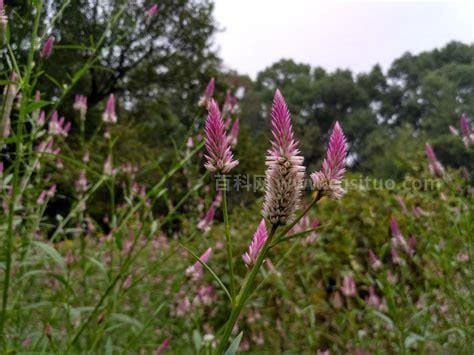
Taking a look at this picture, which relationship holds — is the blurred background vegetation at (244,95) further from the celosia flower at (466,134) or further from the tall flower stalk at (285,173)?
the tall flower stalk at (285,173)

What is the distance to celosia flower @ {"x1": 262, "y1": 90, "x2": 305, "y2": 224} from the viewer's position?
0.60 meters

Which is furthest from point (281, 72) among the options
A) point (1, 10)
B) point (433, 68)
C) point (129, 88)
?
point (1, 10)

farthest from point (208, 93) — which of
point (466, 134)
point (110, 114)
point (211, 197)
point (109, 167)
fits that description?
point (211, 197)

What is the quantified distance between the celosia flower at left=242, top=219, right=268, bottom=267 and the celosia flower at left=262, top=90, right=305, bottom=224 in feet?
0.28

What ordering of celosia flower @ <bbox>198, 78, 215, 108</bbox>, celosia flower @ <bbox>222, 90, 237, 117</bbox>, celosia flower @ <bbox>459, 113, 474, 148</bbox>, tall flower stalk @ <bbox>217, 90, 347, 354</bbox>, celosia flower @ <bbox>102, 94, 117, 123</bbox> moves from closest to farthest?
1. tall flower stalk @ <bbox>217, 90, 347, 354</bbox>
2. celosia flower @ <bbox>198, 78, 215, 108</bbox>
3. celosia flower @ <bbox>459, 113, 474, 148</bbox>
4. celosia flower @ <bbox>222, 90, 237, 117</bbox>
5. celosia flower @ <bbox>102, 94, 117, 123</bbox>

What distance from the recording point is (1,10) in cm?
113

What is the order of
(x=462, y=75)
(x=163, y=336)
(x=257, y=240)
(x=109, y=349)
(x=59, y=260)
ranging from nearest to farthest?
(x=257, y=240) < (x=59, y=260) < (x=109, y=349) < (x=163, y=336) < (x=462, y=75)

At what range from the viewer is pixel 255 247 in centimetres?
68

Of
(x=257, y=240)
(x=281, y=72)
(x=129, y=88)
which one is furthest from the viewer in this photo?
(x=281, y=72)

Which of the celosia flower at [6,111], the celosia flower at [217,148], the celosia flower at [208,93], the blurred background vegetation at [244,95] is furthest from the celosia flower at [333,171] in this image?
the blurred background vegetation at [244,95]

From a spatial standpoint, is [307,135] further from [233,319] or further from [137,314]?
[233,319]

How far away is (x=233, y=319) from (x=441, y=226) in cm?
325

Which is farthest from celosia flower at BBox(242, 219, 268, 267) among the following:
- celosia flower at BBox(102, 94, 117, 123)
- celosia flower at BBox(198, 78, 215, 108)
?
celosia flower at BBox(102, 94, 117, 123)

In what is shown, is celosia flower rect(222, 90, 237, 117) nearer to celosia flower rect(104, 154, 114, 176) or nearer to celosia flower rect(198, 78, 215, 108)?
celosia flower rect(198, 78, 215, 108)
